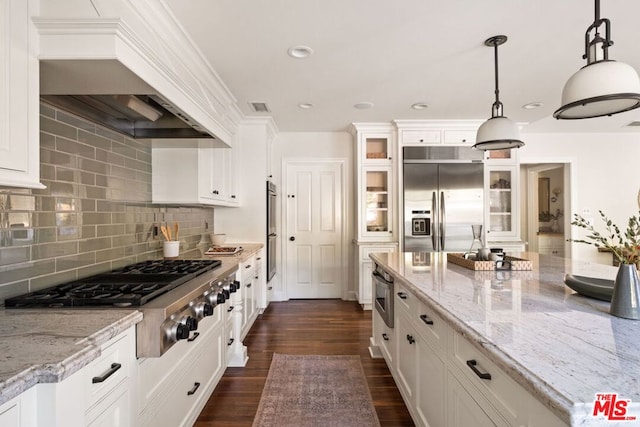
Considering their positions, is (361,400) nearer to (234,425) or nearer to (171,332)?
(234,425)

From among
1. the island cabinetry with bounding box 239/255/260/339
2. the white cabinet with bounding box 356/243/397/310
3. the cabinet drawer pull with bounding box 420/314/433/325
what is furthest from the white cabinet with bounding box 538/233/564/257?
the cabinet drawer pull with bounding box 420/314/433/325

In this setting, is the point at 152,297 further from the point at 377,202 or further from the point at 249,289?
the point at 377,202

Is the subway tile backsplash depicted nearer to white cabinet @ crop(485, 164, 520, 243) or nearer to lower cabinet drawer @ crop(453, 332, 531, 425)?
lower cabinet drawer @ crop(453, 332, 531, 425)

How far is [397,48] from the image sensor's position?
8.05 ft

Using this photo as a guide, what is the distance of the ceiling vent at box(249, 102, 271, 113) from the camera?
12.0ft

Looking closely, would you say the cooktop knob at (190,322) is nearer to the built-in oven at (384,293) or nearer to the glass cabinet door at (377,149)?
the built-in oven at (384,293)

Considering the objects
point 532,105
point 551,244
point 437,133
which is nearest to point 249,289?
point 437,133

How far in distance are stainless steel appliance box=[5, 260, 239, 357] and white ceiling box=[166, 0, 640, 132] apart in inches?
64.2

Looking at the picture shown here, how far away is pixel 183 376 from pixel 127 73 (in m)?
1.47

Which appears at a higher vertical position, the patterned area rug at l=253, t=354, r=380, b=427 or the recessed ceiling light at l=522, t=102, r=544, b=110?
the recessed ceiling light at l=522, t=102, r=544, b=110

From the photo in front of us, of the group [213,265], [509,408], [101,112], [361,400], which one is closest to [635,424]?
[509,408]

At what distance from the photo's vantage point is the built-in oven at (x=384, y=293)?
223 cm

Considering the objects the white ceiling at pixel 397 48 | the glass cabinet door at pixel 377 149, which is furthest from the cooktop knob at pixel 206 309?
the glass cabinet door at pixel 377 149

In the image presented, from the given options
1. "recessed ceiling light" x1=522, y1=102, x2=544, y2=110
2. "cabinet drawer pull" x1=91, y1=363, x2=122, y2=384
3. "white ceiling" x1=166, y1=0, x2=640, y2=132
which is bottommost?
"cabinet drawer pull" x1=91, y1=363, x2=122, y2=384
